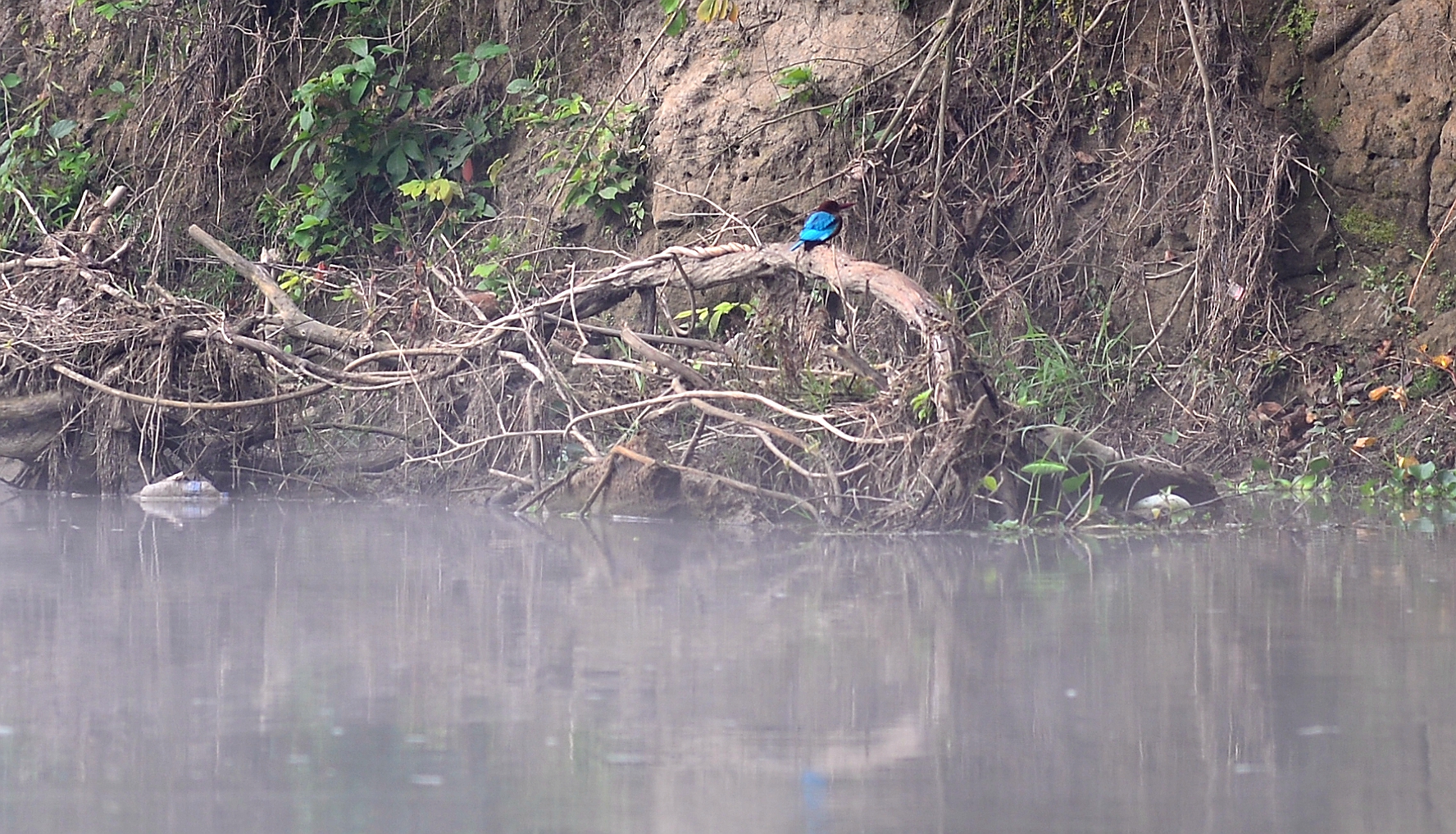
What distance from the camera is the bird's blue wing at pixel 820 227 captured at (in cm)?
620

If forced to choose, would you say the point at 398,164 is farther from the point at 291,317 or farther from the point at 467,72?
the point at 291,317

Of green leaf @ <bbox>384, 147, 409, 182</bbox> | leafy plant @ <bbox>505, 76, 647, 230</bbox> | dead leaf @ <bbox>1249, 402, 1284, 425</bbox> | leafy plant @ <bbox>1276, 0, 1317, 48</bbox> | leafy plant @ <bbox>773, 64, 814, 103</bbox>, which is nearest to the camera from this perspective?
dead leaf @ <bbox>1249, 402, 1284, 425</bbox>

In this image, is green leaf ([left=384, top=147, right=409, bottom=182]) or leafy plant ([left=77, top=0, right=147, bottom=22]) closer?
green leaf ([left=384, top=147, right=409, bottom=182])

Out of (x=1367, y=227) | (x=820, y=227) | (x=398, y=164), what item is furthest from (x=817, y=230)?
(x=398, y=164)

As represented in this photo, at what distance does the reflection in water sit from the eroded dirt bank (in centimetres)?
93

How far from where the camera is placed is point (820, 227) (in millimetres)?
6211

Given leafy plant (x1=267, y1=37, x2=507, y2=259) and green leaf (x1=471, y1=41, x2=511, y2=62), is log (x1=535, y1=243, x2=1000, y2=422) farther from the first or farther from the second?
green leaf (x1=471, y1=41, x2=511, y2=62)

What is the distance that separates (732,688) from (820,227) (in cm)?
328

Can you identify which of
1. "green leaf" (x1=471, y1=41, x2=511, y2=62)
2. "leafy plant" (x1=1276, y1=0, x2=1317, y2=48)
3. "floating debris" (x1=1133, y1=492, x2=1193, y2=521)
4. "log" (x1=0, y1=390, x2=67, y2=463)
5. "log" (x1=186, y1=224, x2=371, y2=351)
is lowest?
"log" (x1=0, y1=390, x2=67, y2=463)

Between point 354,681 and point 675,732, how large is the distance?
0.80 m

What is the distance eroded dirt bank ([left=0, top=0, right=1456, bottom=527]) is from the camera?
603 centimetres

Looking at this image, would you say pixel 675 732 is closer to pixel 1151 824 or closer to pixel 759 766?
pixel 759 766

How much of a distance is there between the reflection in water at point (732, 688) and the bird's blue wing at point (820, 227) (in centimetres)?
157

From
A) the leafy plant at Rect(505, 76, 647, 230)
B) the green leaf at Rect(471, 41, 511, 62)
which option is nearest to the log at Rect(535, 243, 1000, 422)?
the leafy plant at Rect(505, 76, 647, 230)
